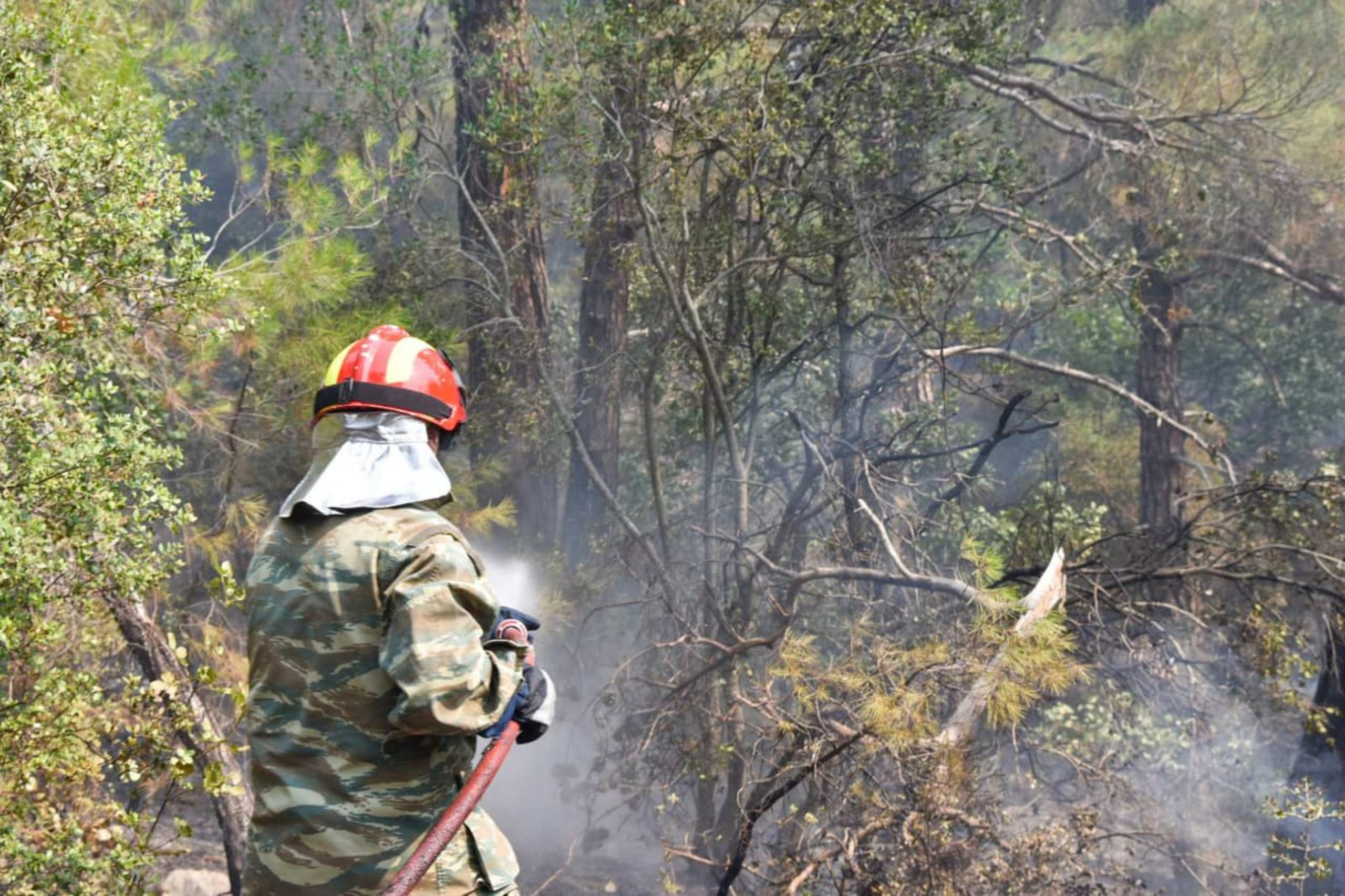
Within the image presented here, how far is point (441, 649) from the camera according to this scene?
2139 mm

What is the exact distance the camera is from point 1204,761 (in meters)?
8.82

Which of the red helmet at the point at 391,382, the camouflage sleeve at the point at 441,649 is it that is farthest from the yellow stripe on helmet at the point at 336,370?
the camouflage sleeve at the point at 441,649

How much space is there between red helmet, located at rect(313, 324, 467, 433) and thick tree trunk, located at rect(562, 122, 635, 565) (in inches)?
151

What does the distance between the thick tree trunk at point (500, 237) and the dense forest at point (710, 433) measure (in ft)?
0.16

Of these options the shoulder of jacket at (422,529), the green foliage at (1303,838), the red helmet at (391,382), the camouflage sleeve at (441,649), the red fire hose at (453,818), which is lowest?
the green foliage at (1303,838)

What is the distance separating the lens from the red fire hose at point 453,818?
223 centimetres

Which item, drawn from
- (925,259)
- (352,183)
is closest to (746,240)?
(925,259)

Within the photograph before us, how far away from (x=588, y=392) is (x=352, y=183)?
3123mm

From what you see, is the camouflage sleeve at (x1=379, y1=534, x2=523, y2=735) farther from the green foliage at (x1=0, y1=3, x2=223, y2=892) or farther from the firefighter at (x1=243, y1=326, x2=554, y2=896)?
the green foliage at (x1=0, y1=3, x2=223, y2=892)

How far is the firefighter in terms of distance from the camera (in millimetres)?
2193

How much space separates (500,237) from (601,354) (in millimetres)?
1151

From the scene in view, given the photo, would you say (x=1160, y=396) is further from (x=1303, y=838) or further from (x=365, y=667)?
(x=365, y=667)

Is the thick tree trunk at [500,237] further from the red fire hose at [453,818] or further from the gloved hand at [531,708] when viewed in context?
the red fire hose at [453,818]

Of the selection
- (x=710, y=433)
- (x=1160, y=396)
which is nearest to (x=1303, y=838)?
(x=710, y=433)
